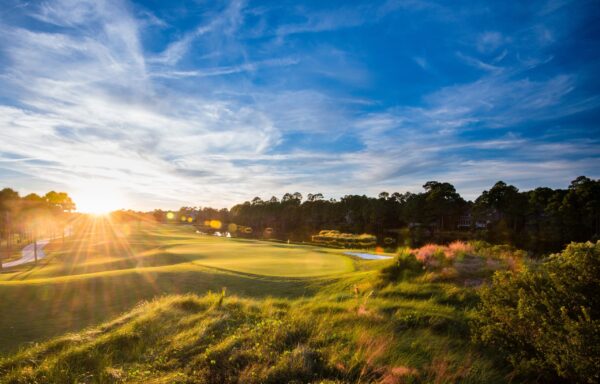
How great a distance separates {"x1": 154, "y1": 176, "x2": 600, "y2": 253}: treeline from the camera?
5350 cm

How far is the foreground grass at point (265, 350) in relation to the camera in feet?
15.3

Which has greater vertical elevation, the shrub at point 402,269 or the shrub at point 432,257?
the shrub at point 432,257

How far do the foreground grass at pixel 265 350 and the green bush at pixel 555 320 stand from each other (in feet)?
1.70

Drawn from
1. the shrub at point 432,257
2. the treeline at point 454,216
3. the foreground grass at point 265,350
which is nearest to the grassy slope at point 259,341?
the foreground grass at point 265,350

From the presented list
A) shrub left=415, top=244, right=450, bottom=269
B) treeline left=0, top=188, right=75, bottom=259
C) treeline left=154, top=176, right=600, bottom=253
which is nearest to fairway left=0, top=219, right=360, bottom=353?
shrub left=415, top=244, right=450, bottom=269

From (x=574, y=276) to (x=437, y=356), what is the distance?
241 centimetres

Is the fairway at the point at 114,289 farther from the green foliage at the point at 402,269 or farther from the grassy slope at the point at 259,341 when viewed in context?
the green foliage at the point at 402,269

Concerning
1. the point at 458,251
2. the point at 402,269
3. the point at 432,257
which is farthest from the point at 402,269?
the point at 458,251

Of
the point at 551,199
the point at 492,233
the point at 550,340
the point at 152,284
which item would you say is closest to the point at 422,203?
the point at 492,233

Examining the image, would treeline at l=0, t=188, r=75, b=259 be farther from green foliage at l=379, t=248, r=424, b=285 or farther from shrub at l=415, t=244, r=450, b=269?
shrub at l=415, t=244, r=450, b=269

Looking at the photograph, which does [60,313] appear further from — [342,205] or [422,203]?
[342,205]

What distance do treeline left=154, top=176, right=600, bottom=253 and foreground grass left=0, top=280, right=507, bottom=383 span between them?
148 ft

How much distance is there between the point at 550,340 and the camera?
14.9ft

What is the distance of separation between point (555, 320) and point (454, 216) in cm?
8624
